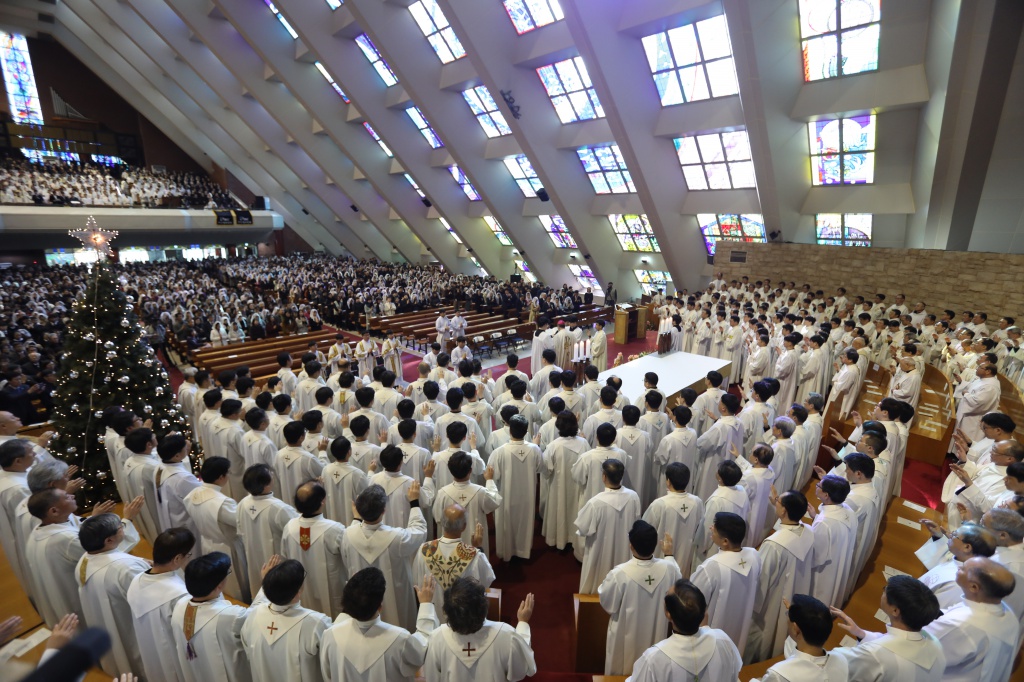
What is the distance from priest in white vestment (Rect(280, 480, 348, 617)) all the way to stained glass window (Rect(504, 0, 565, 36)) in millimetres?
13529

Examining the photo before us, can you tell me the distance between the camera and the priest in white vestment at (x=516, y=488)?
4727mm

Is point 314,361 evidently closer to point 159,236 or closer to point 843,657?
point 843,657

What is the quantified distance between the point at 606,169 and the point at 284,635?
1672 cm

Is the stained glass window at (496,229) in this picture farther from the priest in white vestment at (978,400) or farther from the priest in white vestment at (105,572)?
the priest in white vestment at (105,572)

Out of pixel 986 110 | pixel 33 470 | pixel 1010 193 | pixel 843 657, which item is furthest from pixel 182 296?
pixel 1010 193

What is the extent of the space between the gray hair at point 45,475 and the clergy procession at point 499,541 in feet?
0.08

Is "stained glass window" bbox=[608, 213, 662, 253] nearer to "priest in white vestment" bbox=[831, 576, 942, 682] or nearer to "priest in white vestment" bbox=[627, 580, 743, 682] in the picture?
"priest in white vestment" bbox=[831, 576, 942, 682]

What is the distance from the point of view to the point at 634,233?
63.2ft

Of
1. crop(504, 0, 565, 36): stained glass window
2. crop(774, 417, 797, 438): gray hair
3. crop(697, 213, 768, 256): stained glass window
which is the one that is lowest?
crop(774, 417, 797, 438): gray hair

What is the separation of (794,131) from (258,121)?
73.2 feet

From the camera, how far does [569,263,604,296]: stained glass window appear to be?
22203 millimetres

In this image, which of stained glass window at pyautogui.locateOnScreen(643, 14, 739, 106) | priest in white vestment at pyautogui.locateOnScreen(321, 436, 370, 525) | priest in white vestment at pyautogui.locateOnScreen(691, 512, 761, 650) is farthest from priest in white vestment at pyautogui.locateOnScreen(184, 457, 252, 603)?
stained glass window at pyautogui.locateOnScreen(643, 14, 739, 106)

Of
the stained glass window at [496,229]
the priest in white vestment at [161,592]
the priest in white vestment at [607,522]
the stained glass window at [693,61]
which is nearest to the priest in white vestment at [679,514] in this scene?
the priest in white vestment at [607,522]

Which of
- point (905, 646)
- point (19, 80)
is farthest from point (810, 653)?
point (19, 80)
